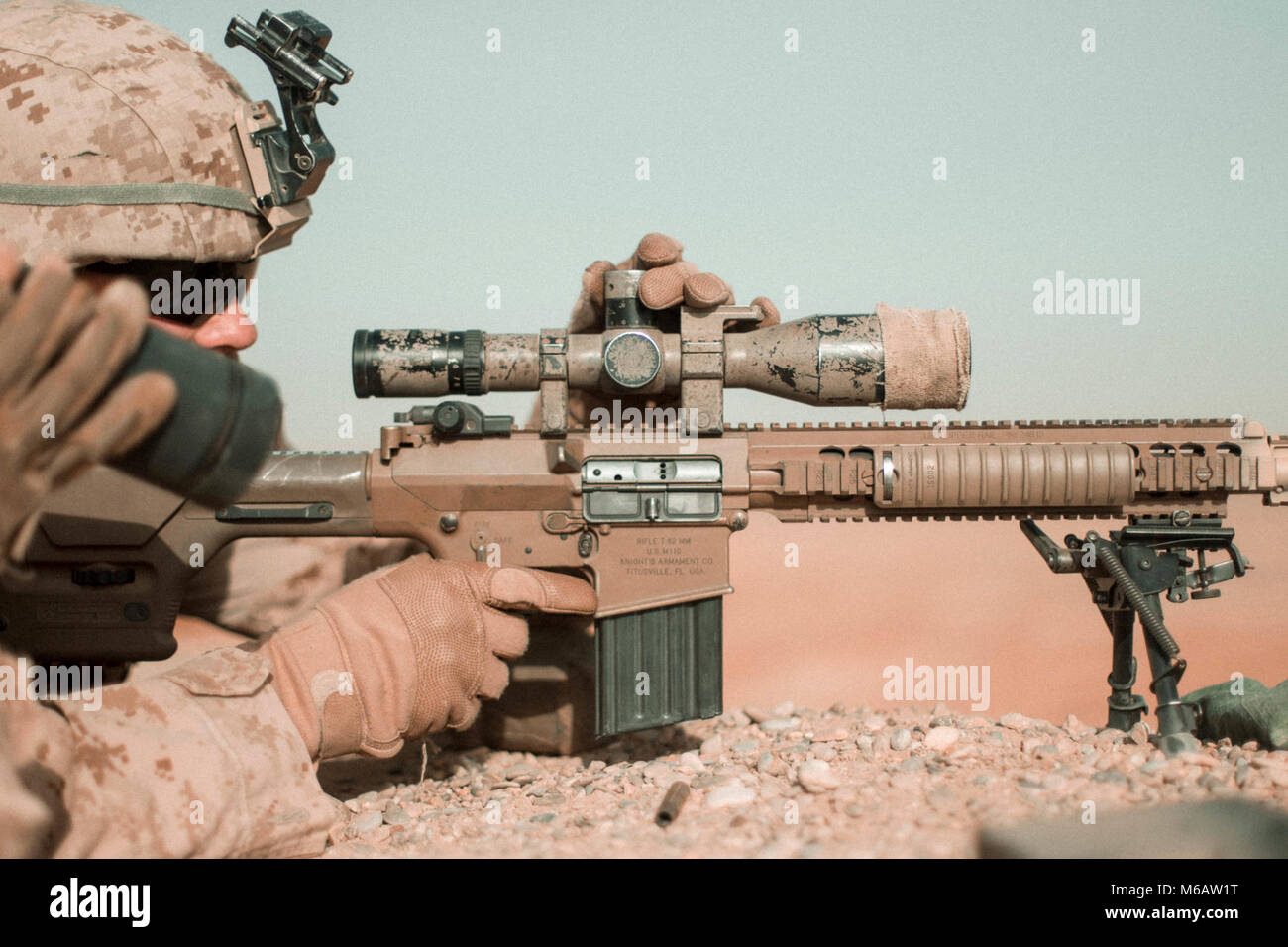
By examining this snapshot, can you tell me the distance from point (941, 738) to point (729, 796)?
0.87 meters

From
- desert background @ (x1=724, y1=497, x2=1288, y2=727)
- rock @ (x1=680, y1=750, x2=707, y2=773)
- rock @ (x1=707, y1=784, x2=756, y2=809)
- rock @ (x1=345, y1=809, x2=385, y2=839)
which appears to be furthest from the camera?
desert background @ (x1=724, y1=497, x2=1288, y2=727)

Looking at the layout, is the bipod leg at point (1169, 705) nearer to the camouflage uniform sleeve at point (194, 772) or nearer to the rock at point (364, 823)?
the rock at point (364, 823)

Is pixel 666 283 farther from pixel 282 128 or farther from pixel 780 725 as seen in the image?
pixel 780 725

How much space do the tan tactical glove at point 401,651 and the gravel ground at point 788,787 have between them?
34 centimetres

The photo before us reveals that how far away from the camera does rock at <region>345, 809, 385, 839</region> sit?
3344 millimetres

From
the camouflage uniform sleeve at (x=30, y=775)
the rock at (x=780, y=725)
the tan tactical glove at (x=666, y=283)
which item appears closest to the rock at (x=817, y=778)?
the rock at (x=780, y=725)

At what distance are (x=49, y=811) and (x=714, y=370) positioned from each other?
2.50 m

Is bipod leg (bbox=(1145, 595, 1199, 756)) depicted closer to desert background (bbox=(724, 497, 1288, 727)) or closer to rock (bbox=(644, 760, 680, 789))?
desert background (bbox=(724, 497, 1288, 727))

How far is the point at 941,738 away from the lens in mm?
3666

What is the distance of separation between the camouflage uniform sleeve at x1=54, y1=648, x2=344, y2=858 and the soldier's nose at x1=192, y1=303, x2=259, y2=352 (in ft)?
4.34

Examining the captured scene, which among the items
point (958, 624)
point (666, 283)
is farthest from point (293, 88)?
point (958, 624)

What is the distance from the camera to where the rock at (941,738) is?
3.64 m

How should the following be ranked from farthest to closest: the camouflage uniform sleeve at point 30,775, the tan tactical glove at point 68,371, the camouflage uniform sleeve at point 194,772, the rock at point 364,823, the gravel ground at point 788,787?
the rock at point 364,823 → the gravel ground at point 788,787 → the camouflage uniform sleeve at point 194,772 → the camouflage uniform sleeve at point 30,775 → the tan tactical glove at point 68,371

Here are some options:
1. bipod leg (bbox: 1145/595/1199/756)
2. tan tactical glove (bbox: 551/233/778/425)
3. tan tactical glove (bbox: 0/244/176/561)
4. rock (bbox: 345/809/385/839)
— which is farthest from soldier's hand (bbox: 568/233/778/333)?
tan tactical glove (bbox: 0/244/176/561)
